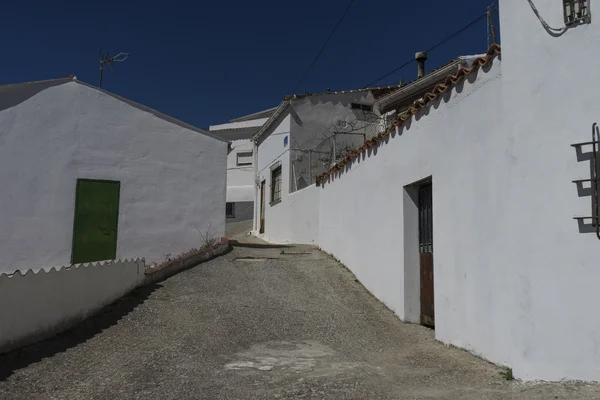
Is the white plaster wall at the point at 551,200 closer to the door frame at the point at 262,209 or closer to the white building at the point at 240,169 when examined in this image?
the door frame at the point at 262,209

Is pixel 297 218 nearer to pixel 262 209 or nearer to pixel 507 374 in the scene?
pixel 262 209

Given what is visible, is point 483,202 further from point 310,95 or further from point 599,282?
point 310,95

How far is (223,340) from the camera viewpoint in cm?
675

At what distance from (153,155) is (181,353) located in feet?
22.4

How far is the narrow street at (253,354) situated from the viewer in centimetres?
477

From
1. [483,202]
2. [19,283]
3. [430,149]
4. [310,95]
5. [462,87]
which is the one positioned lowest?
[19,283]

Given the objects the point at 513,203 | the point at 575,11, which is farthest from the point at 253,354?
the point at 575,11

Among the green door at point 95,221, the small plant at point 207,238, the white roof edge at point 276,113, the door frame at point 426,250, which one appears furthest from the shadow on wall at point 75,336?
the white roof edge at point 276,113

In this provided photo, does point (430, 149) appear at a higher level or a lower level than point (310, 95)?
lower

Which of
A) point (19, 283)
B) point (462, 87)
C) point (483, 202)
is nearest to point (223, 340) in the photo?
point (19, 283)

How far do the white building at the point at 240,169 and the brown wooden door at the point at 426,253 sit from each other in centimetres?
1864

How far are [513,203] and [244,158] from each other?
77.0ft

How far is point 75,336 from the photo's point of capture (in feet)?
22.4

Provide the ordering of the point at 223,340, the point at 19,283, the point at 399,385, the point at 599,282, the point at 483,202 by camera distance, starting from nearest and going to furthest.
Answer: the point at 599,282, the point at 399,385, the point at 483,202, the point at 19,283, the point at 223,340
